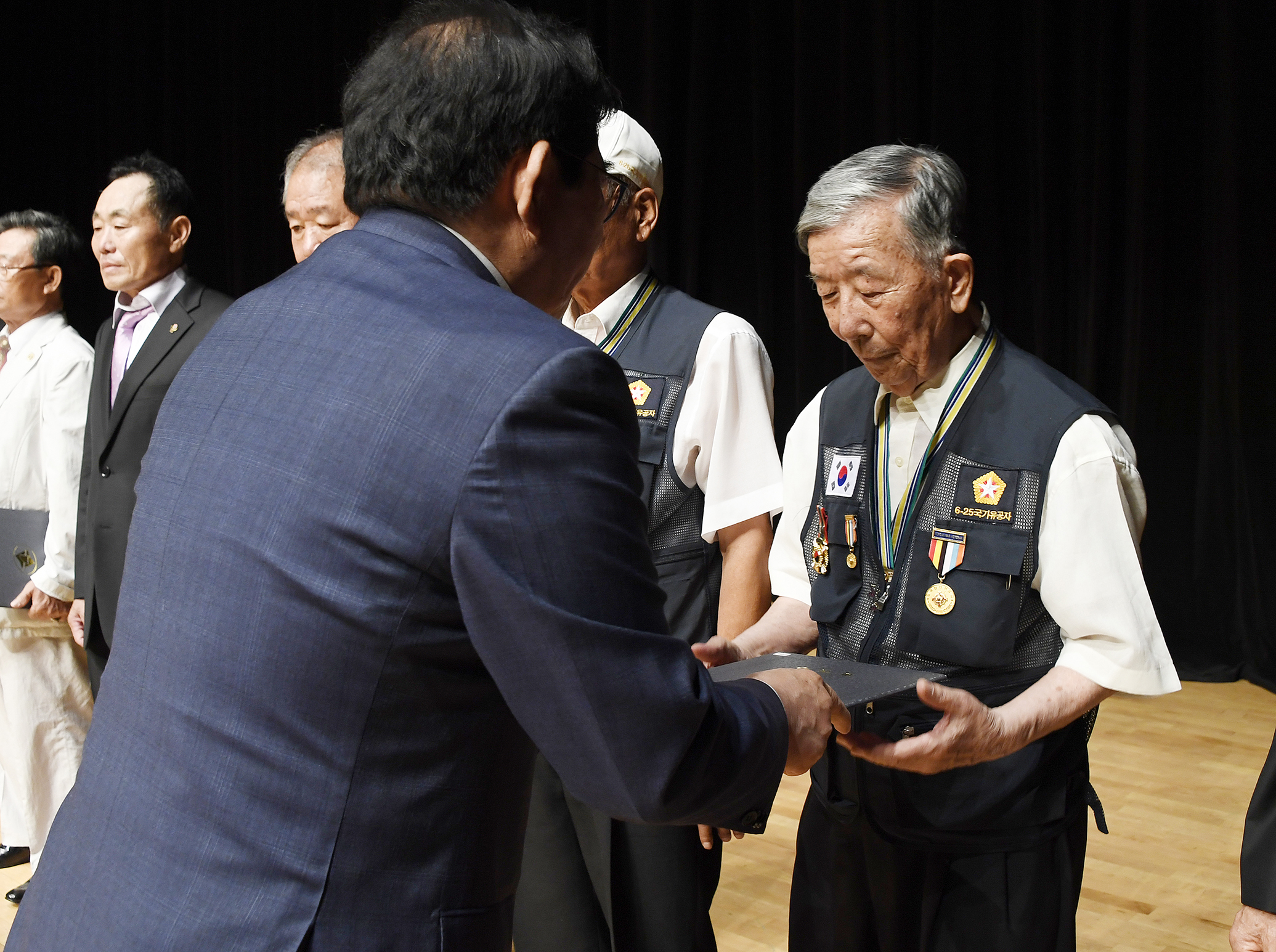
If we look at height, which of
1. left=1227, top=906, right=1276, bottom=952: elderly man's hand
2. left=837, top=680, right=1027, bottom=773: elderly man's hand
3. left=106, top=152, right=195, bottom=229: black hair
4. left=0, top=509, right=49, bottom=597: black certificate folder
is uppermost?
left=106, top=152, right=195, bottom=229: black hair

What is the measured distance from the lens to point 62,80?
290 inches

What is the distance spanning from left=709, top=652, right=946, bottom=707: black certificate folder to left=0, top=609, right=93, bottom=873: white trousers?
2.42 metres

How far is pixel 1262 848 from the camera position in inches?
49.3

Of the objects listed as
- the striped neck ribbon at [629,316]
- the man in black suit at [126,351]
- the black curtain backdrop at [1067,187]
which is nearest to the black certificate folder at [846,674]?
the striped neck ribbon at [629,316]

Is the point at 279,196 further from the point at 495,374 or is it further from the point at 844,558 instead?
the point at 495,374

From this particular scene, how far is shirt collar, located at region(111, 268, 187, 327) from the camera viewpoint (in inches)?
117

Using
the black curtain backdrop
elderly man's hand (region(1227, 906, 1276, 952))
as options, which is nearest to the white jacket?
elderly man's hand (region(1227, 906, 1276, 952))

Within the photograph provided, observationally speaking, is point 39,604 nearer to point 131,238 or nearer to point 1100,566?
point 131,238

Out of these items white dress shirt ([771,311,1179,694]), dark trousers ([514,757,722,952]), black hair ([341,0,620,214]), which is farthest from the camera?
dark trousers ([514,757,722,952])

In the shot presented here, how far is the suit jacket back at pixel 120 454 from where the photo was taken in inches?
110

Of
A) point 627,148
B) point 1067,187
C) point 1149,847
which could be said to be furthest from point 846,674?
point 1067,187

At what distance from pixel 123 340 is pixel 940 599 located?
239 centimetres

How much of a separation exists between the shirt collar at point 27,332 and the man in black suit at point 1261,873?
10.5 ft

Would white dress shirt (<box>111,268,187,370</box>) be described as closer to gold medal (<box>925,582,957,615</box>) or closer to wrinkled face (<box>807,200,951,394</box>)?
wrinkled face (<box>807,200,951,394</box>)
